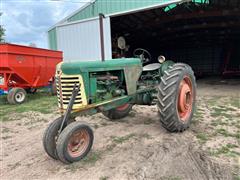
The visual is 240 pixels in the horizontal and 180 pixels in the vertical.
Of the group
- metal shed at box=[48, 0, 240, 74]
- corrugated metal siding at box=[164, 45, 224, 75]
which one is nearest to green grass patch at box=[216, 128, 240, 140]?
metal shed at box=[48, 0, 240, 74]

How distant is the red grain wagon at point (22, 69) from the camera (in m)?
6.42

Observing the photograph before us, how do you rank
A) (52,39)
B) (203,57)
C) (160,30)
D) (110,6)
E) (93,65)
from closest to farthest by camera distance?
(93,65), (110,6), (52,39), (160,30), (203,57)

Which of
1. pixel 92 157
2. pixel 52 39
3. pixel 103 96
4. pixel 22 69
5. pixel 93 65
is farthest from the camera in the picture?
pixel 52 39

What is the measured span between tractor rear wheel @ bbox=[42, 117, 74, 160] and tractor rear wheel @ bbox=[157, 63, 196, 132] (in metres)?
1.44

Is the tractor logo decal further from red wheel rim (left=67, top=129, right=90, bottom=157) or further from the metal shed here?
red wheel rim (left=67, top=129, right=90, bottom=157)

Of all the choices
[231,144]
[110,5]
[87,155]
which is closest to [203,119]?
[231,144]

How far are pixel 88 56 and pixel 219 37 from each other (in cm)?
996

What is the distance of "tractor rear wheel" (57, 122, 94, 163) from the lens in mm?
2379

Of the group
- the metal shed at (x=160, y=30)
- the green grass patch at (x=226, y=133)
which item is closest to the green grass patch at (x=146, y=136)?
the green grass patch at (x=226, y=133)

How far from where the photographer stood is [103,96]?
3.13 m

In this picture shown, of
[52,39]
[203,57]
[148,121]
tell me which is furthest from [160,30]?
[148,121]

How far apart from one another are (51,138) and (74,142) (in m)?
0.27

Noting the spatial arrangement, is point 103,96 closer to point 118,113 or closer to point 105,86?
point 105,86

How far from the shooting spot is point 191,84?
3875 millimetres
